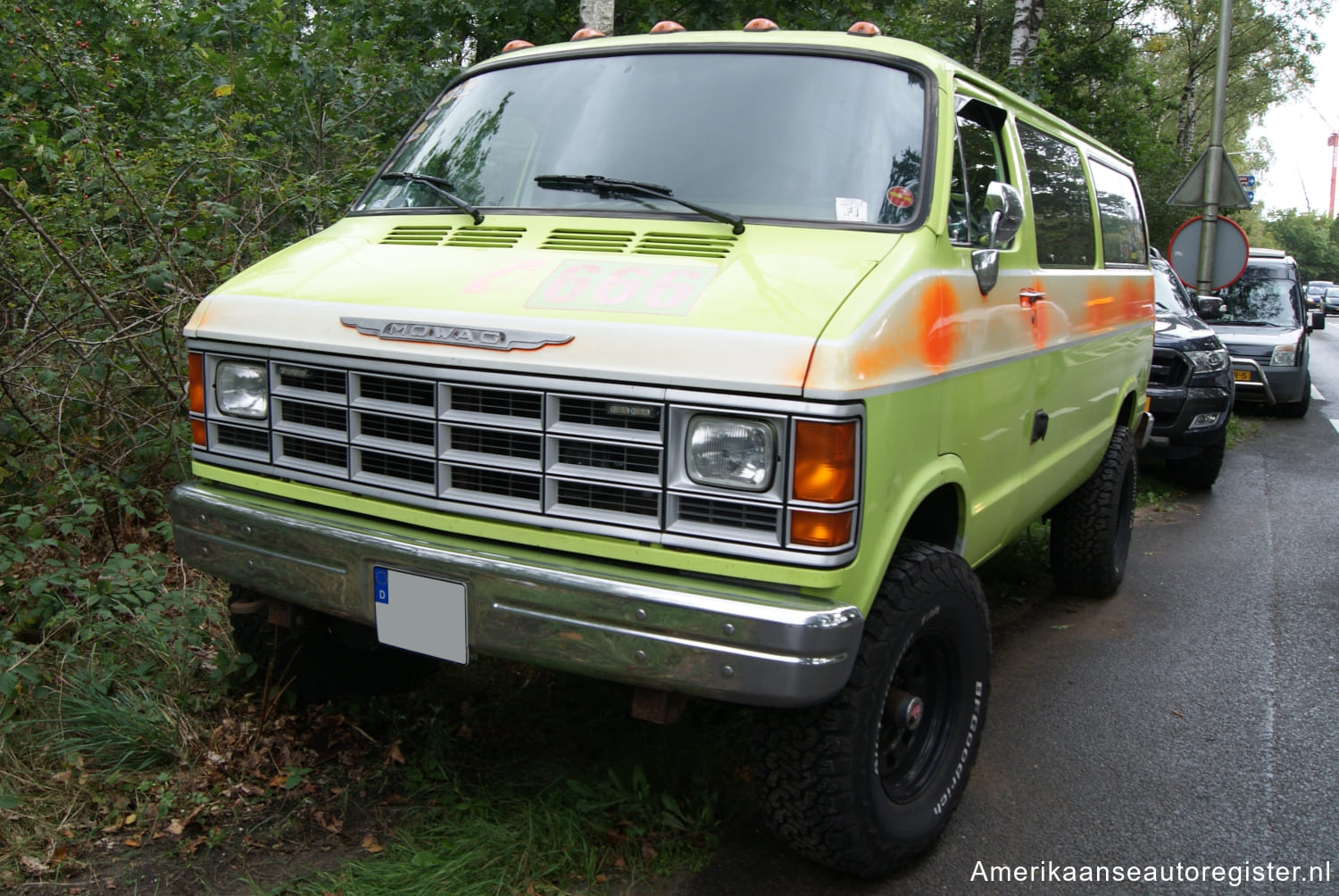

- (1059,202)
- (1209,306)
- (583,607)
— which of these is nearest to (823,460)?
(583,607)

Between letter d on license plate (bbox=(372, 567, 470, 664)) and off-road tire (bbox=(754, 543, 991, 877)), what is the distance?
0.79 meters

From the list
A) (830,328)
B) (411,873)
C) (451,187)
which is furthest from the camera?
(451,187)

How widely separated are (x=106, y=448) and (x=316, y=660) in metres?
2.25

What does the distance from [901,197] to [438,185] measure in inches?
59.2

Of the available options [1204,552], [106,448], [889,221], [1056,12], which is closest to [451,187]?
[889,221]

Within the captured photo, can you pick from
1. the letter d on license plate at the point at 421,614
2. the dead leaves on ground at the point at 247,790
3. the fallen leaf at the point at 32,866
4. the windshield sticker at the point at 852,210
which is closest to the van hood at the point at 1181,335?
the windshield sticker at the point at 852,210

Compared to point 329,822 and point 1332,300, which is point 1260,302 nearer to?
point 329,822

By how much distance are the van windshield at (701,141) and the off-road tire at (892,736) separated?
1053 mm

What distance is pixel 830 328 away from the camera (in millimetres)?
2475

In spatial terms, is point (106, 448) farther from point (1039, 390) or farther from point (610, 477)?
point (1039, 390)

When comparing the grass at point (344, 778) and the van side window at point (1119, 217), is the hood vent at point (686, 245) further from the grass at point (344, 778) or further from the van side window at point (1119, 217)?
the van side window at point (1119, 217)

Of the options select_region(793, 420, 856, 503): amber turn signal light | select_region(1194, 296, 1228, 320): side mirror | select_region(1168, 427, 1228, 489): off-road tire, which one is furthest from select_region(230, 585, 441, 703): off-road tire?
select_region(1194, 296, 1228, 320): side mirror

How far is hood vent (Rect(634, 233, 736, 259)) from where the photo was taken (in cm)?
290

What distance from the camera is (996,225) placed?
329 cm
